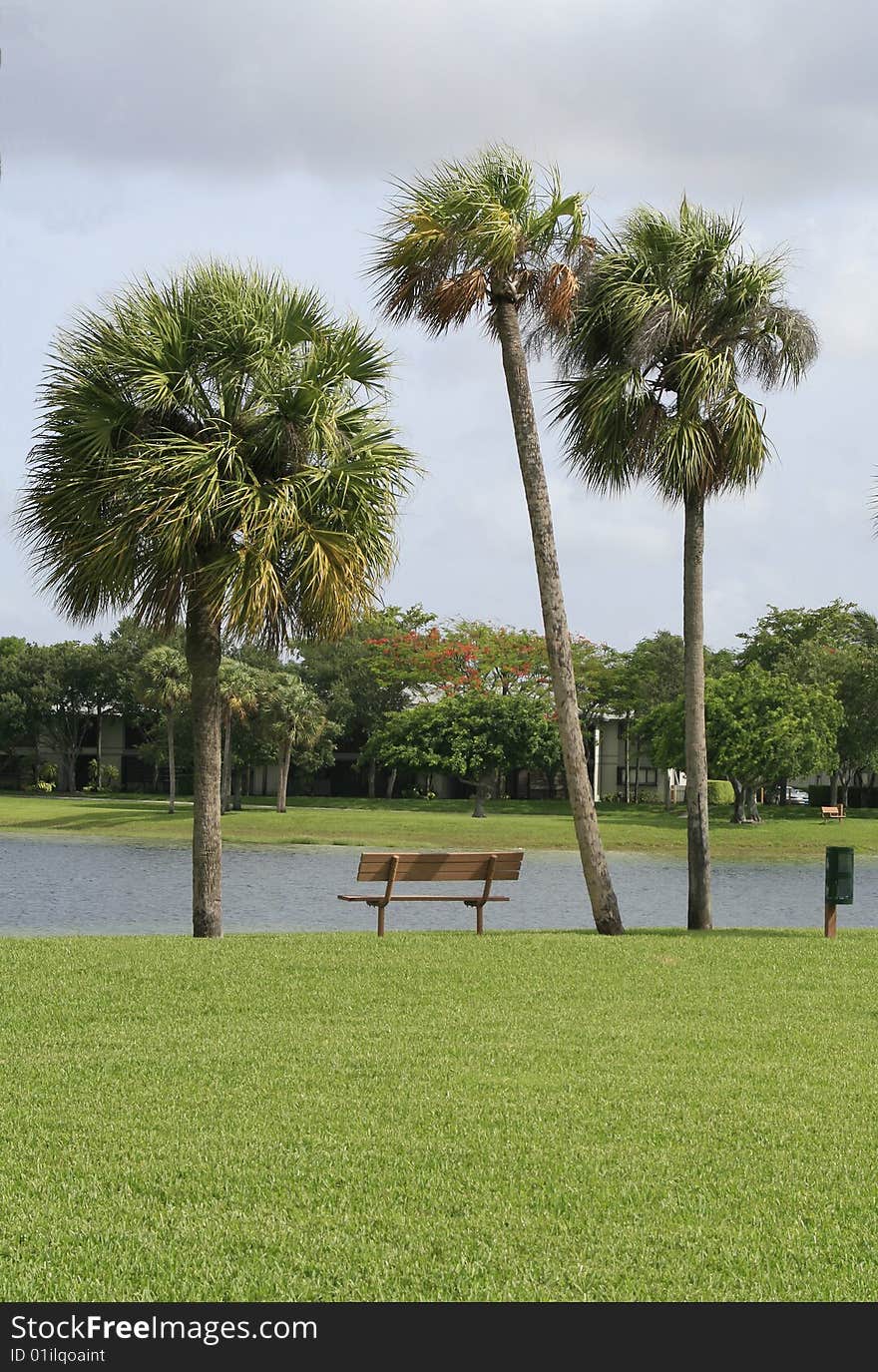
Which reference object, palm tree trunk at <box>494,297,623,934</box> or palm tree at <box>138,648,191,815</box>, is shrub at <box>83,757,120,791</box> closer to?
palm tree at <box>138,648,191,815</box>

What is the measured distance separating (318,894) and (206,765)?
11.2 meters

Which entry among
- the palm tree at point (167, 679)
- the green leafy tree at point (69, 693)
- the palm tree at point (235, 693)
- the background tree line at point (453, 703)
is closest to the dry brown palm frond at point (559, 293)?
the background tree line at point (453, 703)

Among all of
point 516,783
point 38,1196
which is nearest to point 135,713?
point 516,783

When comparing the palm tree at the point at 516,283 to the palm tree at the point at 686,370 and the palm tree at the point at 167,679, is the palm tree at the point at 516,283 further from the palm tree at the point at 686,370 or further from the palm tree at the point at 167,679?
the palm tree at the point at 167,679

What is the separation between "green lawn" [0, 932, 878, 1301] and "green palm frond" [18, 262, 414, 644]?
5.21 m

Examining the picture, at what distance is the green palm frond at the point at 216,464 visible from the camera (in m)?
14.6

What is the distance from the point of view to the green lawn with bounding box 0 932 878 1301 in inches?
181

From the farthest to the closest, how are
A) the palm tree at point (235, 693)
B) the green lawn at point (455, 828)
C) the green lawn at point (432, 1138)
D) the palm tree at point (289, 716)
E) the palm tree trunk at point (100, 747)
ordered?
the palm tree trunk at point (100, 747) → the palm tree at point (289, 716) → the palm tree at point (235, 693) → the green lawn at point (455, 828) → the green lawn at point (432, 1138)

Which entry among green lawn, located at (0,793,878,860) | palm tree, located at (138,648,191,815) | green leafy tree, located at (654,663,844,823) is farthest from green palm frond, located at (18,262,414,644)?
palm tree, located at (138,648,191,815)

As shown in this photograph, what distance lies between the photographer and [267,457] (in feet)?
50.9

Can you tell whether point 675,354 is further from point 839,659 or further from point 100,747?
point 100,747

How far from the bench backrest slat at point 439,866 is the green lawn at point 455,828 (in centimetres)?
2804

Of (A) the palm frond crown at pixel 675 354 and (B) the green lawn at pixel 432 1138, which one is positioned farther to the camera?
(A) the palm frond crown at pixel 675 354
